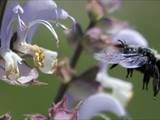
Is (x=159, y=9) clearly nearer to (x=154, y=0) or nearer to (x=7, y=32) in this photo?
(x=154, y=0)

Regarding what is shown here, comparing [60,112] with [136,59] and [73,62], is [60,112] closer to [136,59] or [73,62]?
[136,59]

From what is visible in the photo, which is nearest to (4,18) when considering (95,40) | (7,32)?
(7,32)

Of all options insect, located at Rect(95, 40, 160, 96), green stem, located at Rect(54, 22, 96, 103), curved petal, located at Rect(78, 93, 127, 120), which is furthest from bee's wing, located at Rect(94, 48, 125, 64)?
green stem, located at Rect(54, 22, 96, 103)

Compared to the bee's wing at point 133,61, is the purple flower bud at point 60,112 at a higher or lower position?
lower

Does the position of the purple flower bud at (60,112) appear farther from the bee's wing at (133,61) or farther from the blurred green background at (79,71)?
the blurred green background at (79,71)

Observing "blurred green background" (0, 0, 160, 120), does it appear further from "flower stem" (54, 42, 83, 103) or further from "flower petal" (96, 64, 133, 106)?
"flower stem" (54, 42, 83, 103)

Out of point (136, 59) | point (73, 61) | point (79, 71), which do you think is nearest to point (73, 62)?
point (73, 61)

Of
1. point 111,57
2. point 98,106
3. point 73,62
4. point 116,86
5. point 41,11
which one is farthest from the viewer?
point 116,86

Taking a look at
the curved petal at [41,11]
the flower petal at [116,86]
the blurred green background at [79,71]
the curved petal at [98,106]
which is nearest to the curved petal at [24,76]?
the curved petal at [41,11]
